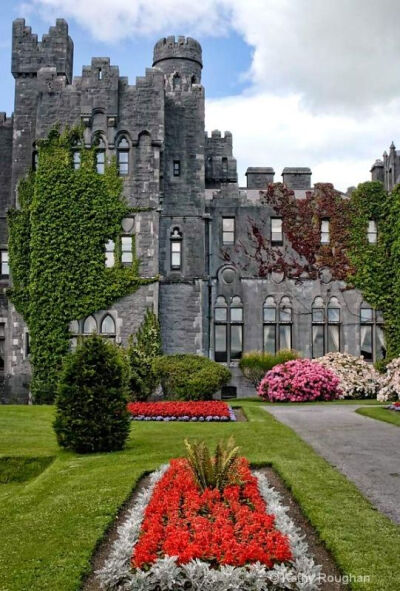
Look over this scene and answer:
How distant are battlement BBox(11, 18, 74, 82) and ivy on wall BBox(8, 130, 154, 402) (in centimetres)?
467

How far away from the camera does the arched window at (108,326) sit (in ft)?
97.8

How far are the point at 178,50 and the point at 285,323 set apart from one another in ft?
56.8

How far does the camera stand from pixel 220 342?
32.4 meters

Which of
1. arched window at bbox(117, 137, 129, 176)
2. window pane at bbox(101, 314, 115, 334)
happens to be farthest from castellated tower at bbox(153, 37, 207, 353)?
window pane at bbox(101, 314, 115, 334)

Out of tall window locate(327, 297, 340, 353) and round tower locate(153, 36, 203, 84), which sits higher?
round tower locate(153, 36, 203, 84)

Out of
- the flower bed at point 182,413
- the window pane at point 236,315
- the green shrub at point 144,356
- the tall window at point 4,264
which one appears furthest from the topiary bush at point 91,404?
the tall window at point 4,264

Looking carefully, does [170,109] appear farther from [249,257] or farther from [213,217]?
[249,257]

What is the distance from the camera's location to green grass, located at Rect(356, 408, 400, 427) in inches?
696

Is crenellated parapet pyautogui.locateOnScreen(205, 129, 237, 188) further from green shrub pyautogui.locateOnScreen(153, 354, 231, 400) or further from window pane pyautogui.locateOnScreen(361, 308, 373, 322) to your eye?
green shrub pyautogui.locateOnScreen(153, 354, 231, 400)

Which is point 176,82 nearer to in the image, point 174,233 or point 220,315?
point 174,233

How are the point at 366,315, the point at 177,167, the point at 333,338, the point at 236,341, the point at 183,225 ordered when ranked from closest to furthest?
the point at 183,225
the point at 177,167
the point at 236,341
the point at 333,338
the point at 366,315

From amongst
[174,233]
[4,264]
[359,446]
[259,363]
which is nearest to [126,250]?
[174,233]

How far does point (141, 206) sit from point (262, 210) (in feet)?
21.0

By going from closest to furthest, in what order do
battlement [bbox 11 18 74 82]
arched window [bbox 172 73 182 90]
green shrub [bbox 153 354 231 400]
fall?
green shrub [bbox 153 354 231 400], battlement [bbox 11 18 74 82], arched window [bbox 172 73 182 90]
